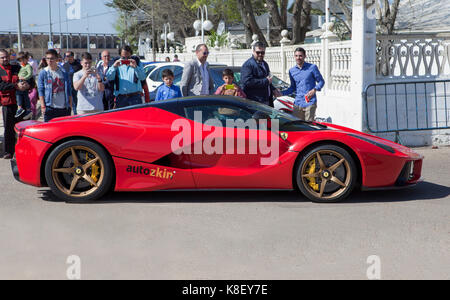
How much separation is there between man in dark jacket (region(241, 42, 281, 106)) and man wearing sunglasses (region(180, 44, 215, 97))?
63 centimetres

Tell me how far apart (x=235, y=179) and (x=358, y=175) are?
4.53 feet

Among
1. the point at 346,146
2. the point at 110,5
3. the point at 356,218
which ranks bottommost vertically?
the point at 356,218

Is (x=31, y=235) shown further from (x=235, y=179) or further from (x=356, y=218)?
(x=356, y=218)

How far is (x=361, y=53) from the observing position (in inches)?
470

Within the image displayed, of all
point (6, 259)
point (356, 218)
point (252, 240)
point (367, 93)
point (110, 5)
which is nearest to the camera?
point (6, 259)

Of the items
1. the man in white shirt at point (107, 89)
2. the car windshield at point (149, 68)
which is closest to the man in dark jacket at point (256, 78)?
the man in white shirt at point (107, 89)

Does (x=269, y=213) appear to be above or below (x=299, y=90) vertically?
below

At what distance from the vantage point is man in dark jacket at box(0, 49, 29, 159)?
1059 centimetres

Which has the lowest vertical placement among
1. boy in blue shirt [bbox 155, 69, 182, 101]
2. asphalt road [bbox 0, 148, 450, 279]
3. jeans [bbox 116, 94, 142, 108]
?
asphalt road [bbox 0, 148, 450, 279]

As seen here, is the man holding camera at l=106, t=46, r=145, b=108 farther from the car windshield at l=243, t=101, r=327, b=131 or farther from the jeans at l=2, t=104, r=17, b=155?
the car windshield at l=243, t=101, r=327, b=131

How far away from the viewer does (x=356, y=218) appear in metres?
6.49

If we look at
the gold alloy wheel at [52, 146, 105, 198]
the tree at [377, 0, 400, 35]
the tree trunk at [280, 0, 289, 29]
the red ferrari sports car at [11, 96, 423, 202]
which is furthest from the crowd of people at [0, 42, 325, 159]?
the tree trunk at [280, 0, 289, 29]

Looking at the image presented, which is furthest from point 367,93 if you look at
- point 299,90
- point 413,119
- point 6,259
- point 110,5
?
point 110,5

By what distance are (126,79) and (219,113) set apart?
356 cm
